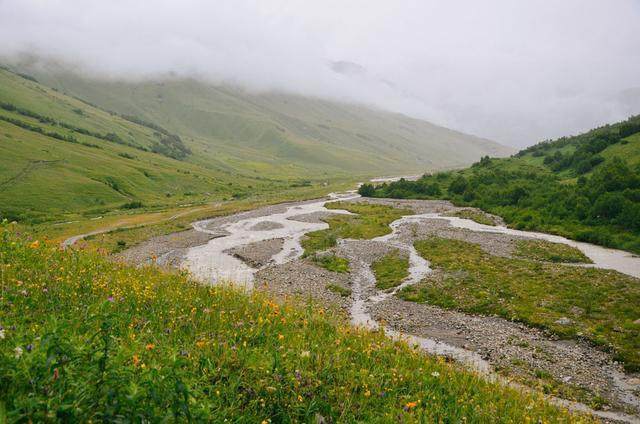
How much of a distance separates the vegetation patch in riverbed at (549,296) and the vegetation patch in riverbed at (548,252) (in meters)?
3.56

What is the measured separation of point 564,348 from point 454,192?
3296 inches

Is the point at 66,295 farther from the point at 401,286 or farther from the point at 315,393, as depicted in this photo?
the point at 401,286

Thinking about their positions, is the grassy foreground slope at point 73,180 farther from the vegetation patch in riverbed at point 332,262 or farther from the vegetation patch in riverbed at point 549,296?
the vegetation patch in riverbed at point 549,296

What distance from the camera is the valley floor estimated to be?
21.3m

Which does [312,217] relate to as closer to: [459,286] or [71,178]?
[459,286]

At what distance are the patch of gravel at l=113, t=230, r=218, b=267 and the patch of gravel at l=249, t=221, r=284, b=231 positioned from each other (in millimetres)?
9057

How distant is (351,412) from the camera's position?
7.65 m

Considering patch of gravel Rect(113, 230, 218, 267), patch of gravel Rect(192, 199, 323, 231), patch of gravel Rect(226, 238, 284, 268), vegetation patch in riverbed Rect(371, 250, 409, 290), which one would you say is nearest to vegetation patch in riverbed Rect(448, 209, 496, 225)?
vegetation patch in riverbed Rect(371, 250, 409, 290)

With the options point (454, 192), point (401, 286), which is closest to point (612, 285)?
point (401, 286)

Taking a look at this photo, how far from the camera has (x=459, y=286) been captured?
117ft

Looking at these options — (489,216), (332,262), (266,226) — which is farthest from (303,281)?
(489,216)

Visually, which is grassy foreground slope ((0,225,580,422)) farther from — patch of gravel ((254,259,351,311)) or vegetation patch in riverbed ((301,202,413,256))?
vegetation patch in riverbed ((301,202,413,256))

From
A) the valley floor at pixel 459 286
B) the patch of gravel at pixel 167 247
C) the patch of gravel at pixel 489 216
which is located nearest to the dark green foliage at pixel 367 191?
the patch of gravel at pixel 489 216

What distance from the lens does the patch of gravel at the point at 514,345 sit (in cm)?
2069
